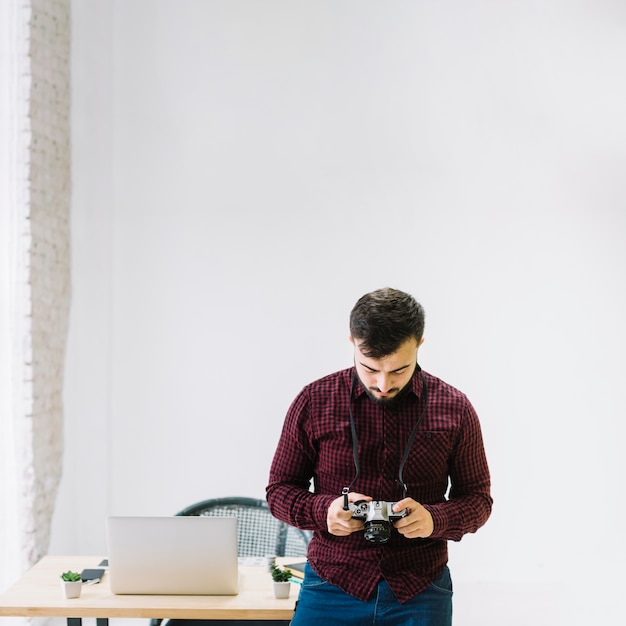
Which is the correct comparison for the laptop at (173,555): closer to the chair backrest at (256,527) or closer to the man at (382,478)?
the man at (382,478)

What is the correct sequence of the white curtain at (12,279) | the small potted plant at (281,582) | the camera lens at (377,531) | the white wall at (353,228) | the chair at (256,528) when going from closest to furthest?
the camera lens at (377,531) → the small potted plant at (281,582) → the chair at (256,528) → the white curtain at (12,279) → the white wall at (353,228)

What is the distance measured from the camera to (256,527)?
3318mm

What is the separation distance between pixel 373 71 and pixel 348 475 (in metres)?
2.61

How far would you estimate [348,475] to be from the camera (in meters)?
2.24

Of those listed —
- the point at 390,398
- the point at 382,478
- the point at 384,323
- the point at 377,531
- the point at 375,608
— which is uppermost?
the point at 384,323

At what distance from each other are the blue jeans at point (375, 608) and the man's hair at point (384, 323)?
0.60 metres

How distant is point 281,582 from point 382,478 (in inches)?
24.4

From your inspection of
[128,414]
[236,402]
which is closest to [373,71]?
[236,402]

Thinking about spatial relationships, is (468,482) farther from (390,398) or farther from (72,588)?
(72,588)

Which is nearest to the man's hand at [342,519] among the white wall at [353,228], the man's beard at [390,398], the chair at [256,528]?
the man's beard at [390,398]

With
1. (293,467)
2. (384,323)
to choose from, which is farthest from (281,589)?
(384,323)

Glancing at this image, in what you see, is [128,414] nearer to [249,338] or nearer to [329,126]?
[249,338]

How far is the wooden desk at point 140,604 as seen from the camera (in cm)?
249

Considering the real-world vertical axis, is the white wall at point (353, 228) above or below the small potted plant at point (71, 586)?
above
